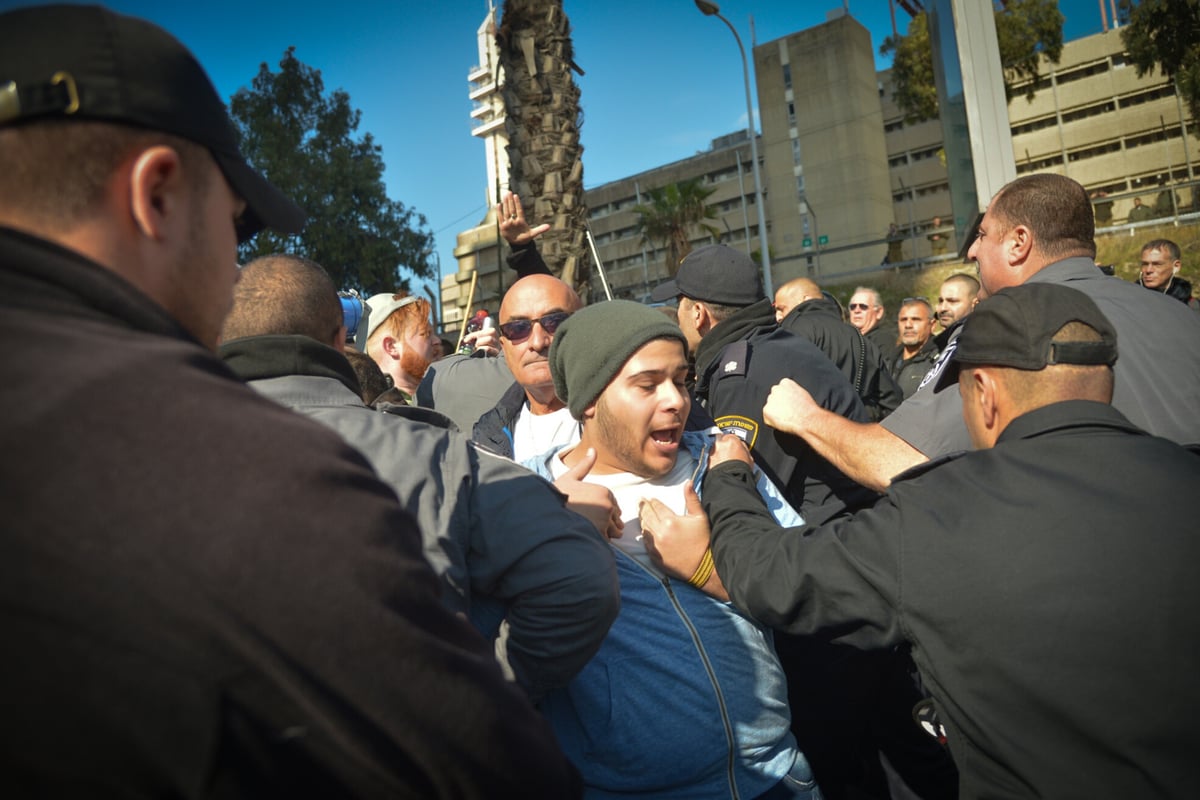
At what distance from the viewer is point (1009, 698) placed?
1.72 metres

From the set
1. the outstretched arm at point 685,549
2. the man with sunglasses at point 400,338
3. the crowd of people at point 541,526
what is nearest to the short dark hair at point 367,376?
the crowd of people at point 541,526

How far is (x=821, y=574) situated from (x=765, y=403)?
1.38 meters

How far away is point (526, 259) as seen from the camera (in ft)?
17.0

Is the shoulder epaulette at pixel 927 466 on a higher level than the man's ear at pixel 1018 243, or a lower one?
lower

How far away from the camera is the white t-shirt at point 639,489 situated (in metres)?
2.49

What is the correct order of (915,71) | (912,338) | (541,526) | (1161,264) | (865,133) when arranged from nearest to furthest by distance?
(541,526), (1161,264), (912,338), (915,71), (865,133)

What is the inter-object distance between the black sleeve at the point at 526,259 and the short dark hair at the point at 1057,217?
2885 mm

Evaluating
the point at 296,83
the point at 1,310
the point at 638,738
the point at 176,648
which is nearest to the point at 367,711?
the point at 176,648

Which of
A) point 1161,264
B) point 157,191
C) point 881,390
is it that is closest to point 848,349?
point 881,390

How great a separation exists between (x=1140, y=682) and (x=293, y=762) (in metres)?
1.67

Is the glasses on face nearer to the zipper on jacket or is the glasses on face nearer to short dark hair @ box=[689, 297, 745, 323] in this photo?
short dark hair @ box=[689, 297, 745, 323]

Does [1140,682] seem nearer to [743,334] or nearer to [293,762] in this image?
[293,762]

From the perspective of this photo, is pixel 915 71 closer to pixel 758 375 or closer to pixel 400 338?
pixel 400 338

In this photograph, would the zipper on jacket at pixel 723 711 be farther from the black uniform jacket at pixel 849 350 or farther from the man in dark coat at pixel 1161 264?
the man in dark coat at pixel 1161 264
